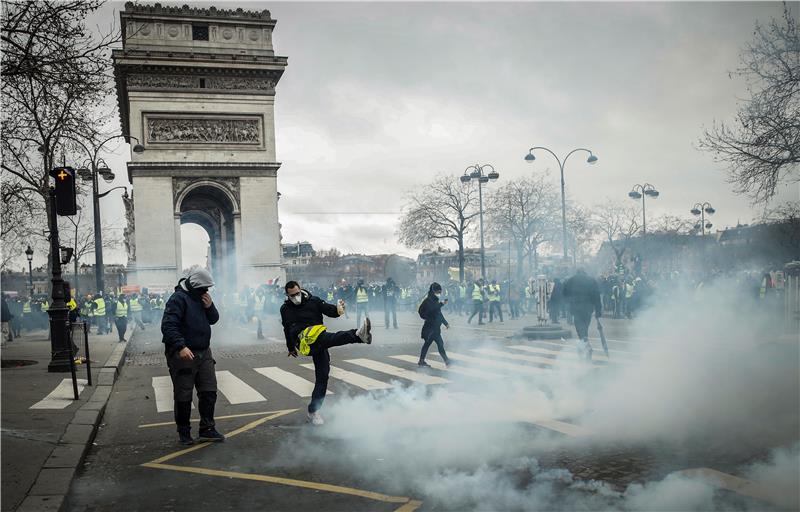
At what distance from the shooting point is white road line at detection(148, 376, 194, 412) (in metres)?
9.97

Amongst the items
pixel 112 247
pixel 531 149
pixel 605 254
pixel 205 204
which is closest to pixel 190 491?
pixel 531 149

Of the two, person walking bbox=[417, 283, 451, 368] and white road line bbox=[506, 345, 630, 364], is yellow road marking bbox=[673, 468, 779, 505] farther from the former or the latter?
person walking bbox=[417, 283, 451, 368]

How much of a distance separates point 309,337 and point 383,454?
214 cm

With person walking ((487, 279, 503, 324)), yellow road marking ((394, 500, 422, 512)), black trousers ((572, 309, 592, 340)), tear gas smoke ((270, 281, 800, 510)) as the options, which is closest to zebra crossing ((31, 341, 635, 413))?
black trousers ((572, 309, 592, 340))

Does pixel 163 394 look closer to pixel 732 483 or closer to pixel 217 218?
pixel 732 483

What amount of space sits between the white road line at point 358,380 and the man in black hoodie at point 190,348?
3.42 m

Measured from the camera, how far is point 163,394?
1122 cm

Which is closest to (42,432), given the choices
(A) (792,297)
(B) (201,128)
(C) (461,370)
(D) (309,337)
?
(D) (309,337)

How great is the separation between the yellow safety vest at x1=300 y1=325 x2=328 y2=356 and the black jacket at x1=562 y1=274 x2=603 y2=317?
6827 mm

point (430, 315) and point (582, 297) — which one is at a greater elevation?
point (582, 297)

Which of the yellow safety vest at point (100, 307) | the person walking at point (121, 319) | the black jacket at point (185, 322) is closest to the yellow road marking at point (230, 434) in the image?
the black jacket at point (185, 322)

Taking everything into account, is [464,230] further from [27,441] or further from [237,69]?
[27,441]

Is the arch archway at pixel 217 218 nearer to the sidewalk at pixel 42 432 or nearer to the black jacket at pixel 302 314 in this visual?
the sidewalk at pixel 42 432

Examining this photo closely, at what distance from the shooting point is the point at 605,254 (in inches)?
3775
